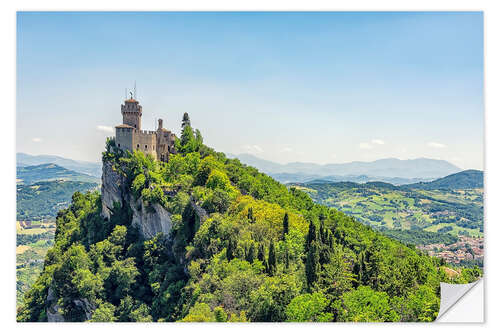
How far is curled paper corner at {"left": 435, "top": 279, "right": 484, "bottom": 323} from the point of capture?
18.6 m

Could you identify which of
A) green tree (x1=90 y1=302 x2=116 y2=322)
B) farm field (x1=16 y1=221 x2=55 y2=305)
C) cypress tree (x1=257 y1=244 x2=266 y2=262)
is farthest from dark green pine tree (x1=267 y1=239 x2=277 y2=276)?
farm field (x1=16 y1=221 x2=55 y2=305)

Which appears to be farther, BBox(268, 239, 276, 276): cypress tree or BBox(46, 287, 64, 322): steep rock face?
BBox(46, 287, 64, 322): steep rock face

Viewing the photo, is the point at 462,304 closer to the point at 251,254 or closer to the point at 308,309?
the point at 308,309

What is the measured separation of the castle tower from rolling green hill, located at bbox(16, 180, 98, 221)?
8928cm

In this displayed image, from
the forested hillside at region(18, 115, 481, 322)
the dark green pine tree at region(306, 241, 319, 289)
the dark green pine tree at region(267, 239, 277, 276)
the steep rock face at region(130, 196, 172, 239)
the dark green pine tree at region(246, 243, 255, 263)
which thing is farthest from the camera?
the steep rock face at region(130, 196, 172, 239)

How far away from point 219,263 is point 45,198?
424 feet

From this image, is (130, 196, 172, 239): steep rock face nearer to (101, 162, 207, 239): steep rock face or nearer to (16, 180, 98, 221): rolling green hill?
(101, 162, 207, 239): steep rock face

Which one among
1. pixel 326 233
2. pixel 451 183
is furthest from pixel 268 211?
pixel 451 183

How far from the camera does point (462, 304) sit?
19.2 meters

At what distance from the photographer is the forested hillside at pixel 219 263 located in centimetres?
1925

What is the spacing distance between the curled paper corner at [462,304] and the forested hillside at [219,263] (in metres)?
0.50

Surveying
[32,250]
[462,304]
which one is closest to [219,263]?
[462,304]

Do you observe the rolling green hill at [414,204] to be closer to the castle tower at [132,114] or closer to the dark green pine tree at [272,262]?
the castle tower at [132,114]

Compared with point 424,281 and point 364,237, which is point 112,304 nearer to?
point 364,237
